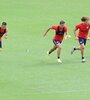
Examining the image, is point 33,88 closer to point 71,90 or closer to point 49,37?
point 71,90

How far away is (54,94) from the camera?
1404 cm

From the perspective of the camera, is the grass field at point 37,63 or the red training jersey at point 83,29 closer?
the grass field at point 37,63

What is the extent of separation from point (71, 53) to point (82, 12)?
13973mm

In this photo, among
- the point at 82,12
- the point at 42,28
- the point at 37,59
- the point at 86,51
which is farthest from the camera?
the point at 82,12

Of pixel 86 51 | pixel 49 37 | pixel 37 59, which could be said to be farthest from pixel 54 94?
pixel 49 37

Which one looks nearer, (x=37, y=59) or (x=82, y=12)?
(x=37, y=59)

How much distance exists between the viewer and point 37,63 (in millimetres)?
19062

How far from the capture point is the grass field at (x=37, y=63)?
47.0 ft

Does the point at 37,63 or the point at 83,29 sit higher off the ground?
the point at 83,29

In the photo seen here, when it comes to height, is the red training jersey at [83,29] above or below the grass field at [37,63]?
above

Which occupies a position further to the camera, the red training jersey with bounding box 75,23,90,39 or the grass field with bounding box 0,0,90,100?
the red training jersey with bounding box 75,23,90,39

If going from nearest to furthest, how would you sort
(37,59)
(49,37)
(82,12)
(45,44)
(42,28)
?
1. (37,59)
2. (45,44)
3. (49,37)
4. (42,28)
5. (82,12)

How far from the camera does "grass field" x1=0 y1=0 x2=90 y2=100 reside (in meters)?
14.3

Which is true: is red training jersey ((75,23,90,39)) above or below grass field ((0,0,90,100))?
above
